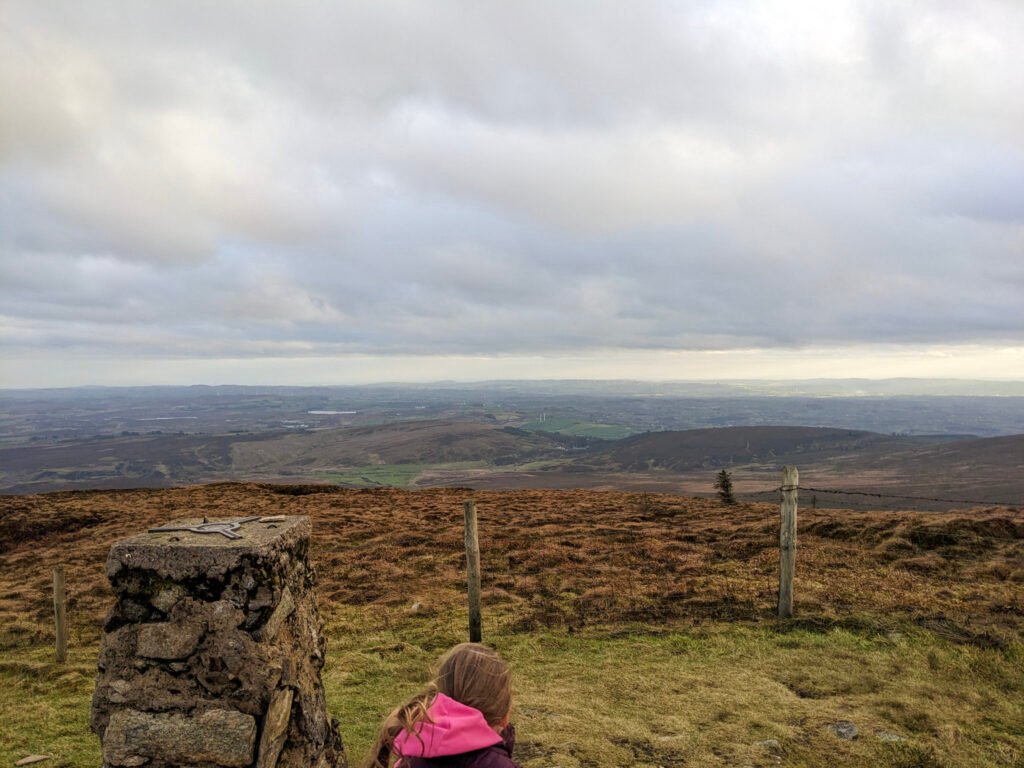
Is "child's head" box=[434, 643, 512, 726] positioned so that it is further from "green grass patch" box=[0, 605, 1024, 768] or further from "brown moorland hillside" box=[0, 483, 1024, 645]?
"brown moorland hillside" box=[0, 483, 1024, 645]

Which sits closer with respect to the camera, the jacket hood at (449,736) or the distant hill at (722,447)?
the jacket hood at (449,736)

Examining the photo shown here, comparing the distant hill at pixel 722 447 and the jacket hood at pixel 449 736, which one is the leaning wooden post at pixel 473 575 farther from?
the distant hill at pixel 722 447

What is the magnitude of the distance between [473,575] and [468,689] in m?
8.45

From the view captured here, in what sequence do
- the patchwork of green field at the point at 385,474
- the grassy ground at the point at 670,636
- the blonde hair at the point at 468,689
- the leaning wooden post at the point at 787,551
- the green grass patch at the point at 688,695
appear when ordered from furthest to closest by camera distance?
the patchwork of green field at the point at 385,474
the leaning wooden post at the point at 787,551
the grassy ground at the point at 670,636
the green grass patch at the point at 688,695
the blonde hair at the point at 468,689

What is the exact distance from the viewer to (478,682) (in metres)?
3.64

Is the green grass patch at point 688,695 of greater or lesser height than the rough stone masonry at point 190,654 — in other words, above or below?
below

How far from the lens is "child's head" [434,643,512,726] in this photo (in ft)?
11.9

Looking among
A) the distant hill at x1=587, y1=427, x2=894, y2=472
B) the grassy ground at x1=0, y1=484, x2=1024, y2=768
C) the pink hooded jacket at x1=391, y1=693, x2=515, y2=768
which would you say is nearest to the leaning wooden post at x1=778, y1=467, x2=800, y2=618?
the grassy ground at x1=0, y1=484, x2=1024, y2=768

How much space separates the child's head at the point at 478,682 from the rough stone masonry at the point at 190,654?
2.51 m

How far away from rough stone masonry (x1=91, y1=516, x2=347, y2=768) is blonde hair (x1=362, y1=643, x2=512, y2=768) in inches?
88.0

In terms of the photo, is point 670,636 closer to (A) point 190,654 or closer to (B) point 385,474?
(A) point 190,654

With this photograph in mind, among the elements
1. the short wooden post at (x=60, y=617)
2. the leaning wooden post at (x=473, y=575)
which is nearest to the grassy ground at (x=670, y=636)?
the short wooden post at (x=60, y=617)

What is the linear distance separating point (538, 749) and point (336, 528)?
57.2ft

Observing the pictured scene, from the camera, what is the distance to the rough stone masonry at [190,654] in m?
5.20
